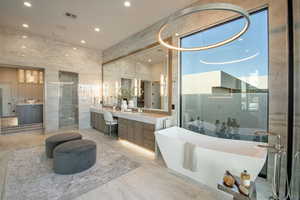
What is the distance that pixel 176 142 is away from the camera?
7.75 ft

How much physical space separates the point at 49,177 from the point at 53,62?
4.54 meters

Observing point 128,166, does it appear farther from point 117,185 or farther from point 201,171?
point 201,171

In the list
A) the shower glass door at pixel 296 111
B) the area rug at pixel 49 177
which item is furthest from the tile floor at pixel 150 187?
the shower glass door at pixel 296 111


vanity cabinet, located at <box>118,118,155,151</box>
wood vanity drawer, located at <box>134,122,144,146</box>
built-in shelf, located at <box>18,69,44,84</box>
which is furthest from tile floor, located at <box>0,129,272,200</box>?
built-in shelf, located at <box>18,69,44,84</box>

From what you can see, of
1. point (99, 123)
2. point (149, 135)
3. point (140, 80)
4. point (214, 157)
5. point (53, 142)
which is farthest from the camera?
point (99, 123)

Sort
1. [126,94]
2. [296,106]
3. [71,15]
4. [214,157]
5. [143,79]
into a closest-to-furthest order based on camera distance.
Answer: [296,106]
[214,157]
[71,15]
[143,79]
[126,94]

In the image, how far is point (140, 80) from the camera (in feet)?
15.5

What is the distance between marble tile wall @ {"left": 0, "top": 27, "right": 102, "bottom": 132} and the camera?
14.9ft

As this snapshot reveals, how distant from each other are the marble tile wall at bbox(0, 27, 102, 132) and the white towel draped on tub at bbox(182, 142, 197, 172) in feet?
17.1

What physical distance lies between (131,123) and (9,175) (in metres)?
2.59

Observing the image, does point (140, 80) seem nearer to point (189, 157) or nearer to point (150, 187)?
point (189, 157)

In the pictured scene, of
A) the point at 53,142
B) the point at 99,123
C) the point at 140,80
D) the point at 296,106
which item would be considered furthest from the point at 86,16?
the point at 296,106

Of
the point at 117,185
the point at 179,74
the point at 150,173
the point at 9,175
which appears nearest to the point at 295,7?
the point at 179,74

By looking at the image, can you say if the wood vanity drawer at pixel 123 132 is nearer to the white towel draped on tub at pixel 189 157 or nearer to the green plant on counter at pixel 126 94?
the green plant on counter at pixel 126 94
